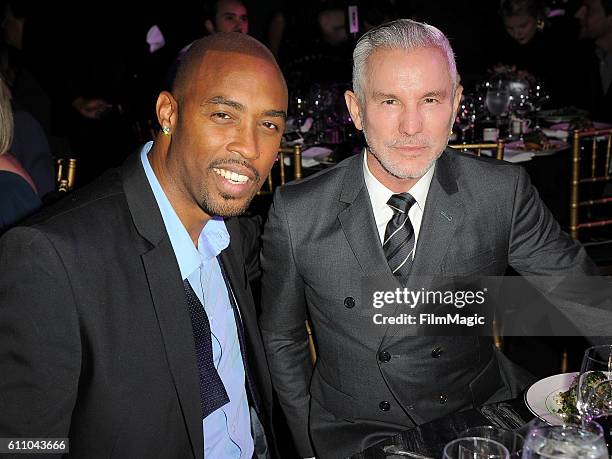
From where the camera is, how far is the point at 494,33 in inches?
312

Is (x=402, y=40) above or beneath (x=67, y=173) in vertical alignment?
above

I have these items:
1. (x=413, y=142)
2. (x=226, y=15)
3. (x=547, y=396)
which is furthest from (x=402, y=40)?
(x=226, y=15)

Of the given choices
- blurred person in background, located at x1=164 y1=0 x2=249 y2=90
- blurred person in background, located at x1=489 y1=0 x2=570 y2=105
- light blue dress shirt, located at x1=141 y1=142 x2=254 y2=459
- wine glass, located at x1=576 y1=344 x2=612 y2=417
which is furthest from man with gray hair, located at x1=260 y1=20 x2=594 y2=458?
blurred person in background, located at x1=164 y1=0 x2=249 y2=90

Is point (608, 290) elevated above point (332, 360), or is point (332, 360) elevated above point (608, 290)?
point (608, 290)

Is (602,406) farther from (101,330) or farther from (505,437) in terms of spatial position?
(101,330)

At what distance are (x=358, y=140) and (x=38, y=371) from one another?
3.18 m

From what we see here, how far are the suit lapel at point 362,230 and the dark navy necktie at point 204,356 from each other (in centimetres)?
49

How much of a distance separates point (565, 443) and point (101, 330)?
1.00 m

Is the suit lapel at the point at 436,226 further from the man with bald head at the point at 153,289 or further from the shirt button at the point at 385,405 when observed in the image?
the man with bald head at the point at 153,289

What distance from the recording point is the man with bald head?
60.8 inches

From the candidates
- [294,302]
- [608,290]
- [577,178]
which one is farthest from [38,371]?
[577,178]

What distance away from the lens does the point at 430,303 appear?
6.88 ft

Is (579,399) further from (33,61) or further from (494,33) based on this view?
(33,61)

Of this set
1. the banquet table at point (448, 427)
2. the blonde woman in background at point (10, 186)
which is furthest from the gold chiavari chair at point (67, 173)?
the banquet table at point (448, 427)
